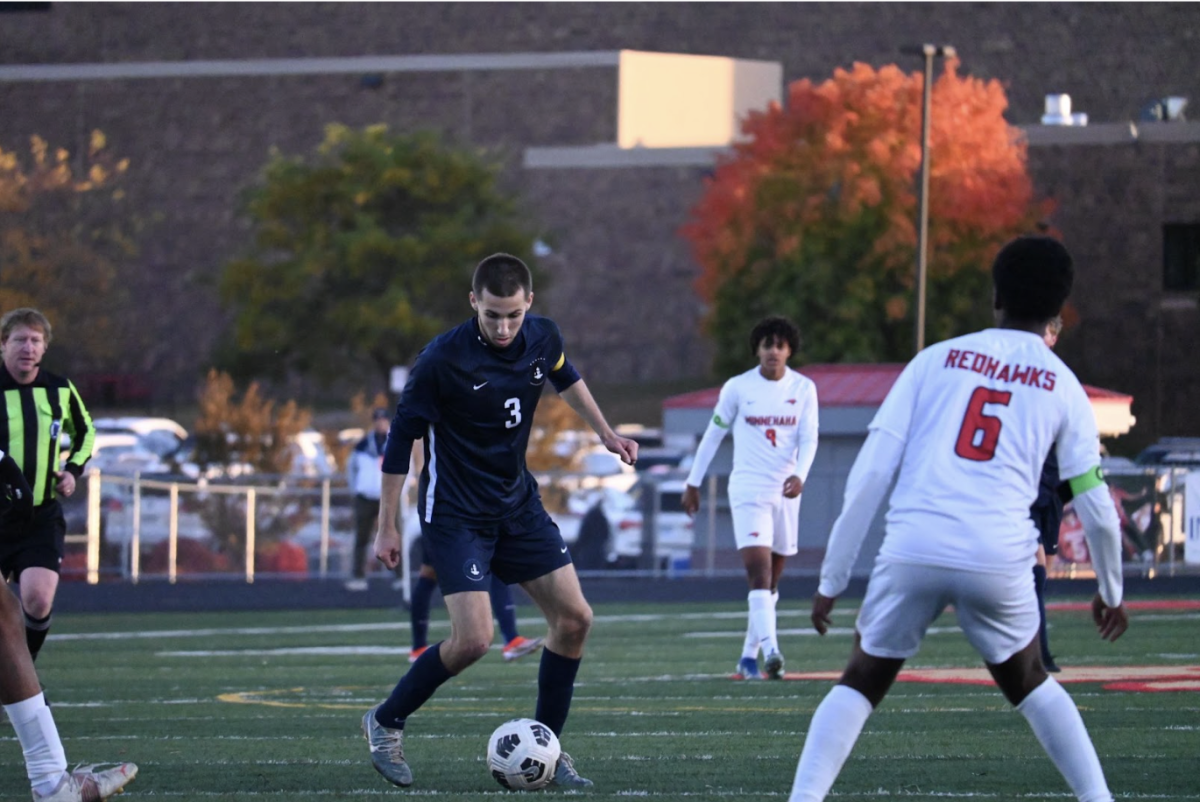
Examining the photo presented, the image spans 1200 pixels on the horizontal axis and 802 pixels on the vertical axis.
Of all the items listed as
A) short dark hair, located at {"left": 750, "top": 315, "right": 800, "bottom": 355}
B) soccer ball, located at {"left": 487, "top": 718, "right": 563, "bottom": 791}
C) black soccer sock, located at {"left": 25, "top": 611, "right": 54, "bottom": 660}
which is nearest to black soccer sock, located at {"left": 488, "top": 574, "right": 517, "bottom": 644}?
short dark hair, located at {"left": 750, "top": 315, "right": 800, "bottom": 355}

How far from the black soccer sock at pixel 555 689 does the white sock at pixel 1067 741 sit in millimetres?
2414

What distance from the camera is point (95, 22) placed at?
73.1m

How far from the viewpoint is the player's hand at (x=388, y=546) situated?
23.5 feet

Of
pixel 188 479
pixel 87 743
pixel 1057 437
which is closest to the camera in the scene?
pixel 1057 437

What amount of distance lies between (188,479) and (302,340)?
2743 cm

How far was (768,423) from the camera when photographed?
475 inches

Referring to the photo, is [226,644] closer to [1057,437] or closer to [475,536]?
[475,536]

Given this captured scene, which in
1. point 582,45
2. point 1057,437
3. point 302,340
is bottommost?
point 302,340

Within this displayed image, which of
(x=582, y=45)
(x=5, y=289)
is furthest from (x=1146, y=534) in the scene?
(x=582, y=45)

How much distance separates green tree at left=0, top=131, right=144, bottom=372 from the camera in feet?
173

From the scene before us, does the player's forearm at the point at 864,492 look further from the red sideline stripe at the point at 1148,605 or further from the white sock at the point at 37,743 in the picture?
the red sideline stripe at the point at 1148,605

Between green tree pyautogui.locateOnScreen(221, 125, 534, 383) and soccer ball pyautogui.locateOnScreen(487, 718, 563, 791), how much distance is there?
146 feet

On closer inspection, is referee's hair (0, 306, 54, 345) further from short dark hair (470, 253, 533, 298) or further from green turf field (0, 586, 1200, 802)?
short dark hair (470, 253, 533, 298)

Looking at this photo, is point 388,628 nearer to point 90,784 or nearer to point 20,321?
point 20,321
